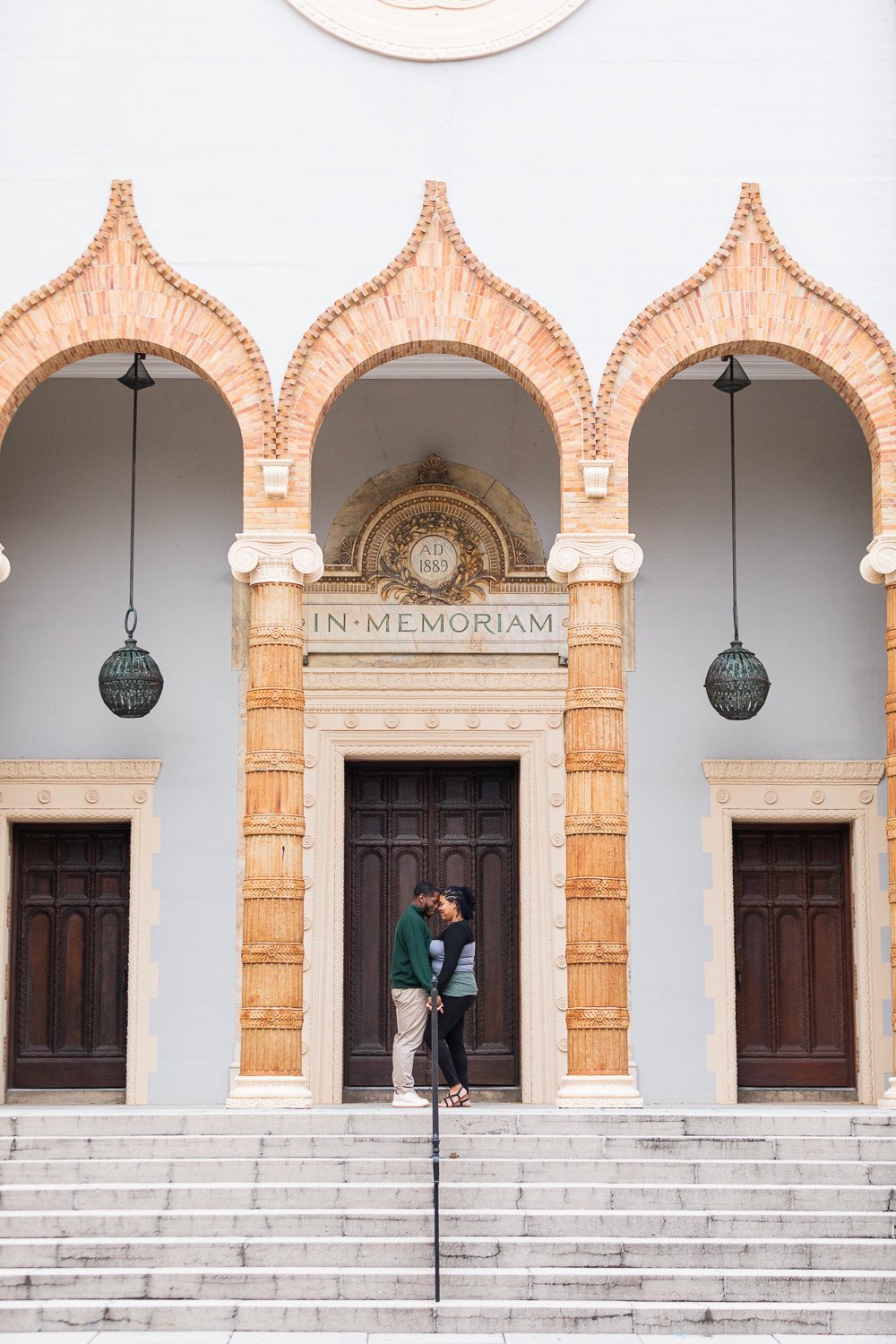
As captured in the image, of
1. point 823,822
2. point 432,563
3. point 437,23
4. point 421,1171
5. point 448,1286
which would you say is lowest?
point 448,1286

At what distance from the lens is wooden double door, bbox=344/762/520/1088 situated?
13047 millimetres

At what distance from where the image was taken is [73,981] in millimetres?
13094

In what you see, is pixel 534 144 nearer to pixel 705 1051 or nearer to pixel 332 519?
pixel 332 519

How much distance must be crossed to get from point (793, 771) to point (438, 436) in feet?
11.3

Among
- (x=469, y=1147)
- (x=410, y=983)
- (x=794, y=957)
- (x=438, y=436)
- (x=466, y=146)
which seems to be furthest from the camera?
(x=438, y=436)

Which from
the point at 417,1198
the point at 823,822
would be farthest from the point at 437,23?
the point at 417,1198

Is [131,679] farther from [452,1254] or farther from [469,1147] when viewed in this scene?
[452,1254]

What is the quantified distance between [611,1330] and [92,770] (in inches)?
236

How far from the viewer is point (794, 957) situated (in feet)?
43.2

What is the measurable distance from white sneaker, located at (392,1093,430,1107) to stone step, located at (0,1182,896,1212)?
4.22ft

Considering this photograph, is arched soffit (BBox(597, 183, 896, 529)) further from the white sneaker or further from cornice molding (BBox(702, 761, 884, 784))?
the white sneaker

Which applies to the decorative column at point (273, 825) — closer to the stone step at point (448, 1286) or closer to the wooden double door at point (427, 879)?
the stone step at point (448, 1286)

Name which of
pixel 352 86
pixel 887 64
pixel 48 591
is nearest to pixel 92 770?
pixel 48 591

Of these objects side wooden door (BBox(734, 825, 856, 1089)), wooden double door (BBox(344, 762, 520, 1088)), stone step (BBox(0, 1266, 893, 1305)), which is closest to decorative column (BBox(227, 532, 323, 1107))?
stone step (BBox(0, 1266, 893, 1305))
